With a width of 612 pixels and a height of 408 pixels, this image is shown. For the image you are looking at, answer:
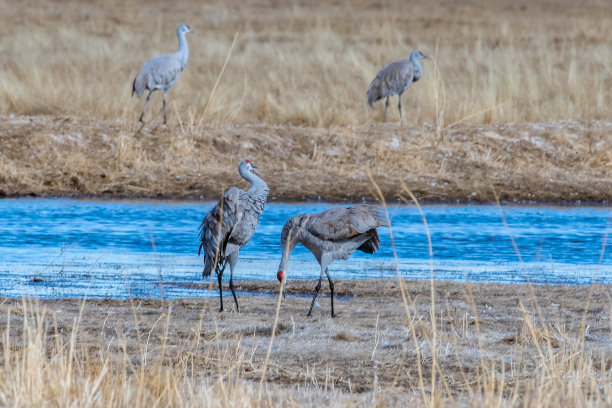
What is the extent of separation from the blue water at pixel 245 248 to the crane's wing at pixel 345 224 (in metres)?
1.20

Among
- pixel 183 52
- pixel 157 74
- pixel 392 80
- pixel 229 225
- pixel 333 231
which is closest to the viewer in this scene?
pixel 333 231

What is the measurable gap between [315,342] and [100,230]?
5827mm

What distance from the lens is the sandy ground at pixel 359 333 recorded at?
5.28 meters

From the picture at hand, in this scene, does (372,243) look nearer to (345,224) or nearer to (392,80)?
(345,224)

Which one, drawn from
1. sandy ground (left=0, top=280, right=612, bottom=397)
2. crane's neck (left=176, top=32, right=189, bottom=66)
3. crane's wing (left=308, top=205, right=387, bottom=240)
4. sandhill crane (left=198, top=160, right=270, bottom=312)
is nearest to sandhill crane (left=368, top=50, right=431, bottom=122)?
crane's neck (left=176, top=32, right=189, bottom=66)

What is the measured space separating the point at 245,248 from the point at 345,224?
346 cm

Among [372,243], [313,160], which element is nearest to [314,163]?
[313,160]

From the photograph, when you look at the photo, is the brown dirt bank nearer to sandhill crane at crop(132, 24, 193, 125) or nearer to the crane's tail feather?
sandhill crane at crop(132, 24, 193, 125)

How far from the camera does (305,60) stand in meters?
24.2

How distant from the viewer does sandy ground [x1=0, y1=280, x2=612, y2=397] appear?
5277 millimetres

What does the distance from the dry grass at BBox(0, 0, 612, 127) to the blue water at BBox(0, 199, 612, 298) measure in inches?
147

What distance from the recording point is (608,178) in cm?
1554

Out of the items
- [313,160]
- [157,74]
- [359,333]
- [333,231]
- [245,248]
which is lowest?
→ [313,160]

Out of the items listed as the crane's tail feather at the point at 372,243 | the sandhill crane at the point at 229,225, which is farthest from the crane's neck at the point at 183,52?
the crane's tail feather at the point at 372,243
